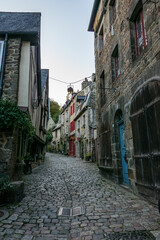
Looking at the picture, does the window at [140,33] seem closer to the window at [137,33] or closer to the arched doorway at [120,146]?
the window at [137,33]

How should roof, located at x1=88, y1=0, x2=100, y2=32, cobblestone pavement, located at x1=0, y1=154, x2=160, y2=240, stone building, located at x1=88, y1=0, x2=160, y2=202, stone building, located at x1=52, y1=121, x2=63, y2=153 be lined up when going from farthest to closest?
stone building, located at x1=52, y1=121, x2=63, y2=153, roof, located at x1=88, y1=0, x2=100, y2=32, stone building, located at x1=88, y1=0, x2=160, y2=202, cobblestone pavement, located at x1=0, y1=154, x2=160, y2=240

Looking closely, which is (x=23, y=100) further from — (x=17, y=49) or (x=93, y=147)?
(x=93, y=147)

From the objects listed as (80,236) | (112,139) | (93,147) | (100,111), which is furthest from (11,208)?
(93,147)

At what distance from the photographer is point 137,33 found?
511 centimetres

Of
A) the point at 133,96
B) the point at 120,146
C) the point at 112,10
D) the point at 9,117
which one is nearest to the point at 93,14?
the point at 112,10

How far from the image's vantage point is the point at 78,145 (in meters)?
20.2

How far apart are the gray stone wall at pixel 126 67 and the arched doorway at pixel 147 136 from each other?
0.36 meters

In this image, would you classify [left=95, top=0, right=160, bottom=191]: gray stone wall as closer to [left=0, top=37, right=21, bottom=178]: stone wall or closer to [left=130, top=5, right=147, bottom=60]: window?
[left=130, top=5, right=147, bottom=60]: window

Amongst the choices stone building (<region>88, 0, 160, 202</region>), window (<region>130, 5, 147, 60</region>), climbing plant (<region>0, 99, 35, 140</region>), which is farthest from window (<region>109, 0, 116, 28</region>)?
climbing plant (<region>0, 99, 35, 140</region>)

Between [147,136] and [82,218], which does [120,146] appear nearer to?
[147,136]

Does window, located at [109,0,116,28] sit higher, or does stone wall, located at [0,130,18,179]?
window, located at [109,0,116,28]

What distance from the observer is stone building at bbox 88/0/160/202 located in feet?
11.9

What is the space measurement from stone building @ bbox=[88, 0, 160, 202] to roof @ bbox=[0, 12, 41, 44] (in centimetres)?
306

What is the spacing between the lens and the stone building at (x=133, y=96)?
3625mm
